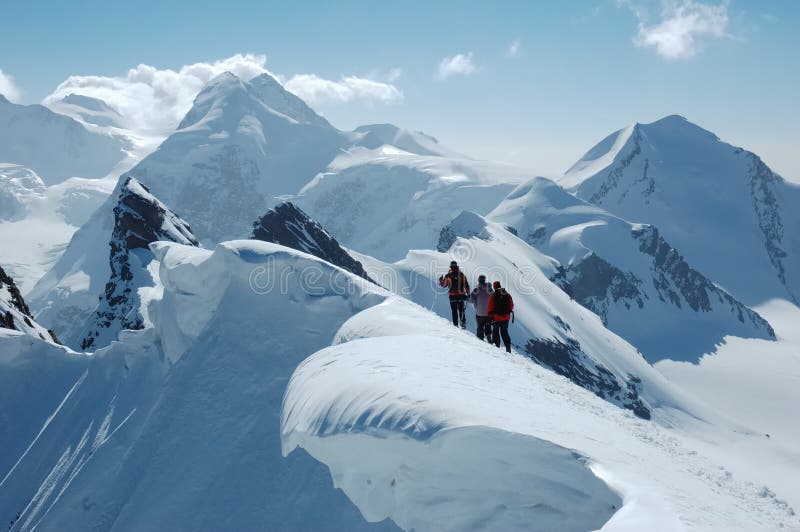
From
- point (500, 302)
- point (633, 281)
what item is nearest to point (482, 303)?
point (500, 302)

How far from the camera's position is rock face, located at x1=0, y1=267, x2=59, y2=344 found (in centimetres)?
2367

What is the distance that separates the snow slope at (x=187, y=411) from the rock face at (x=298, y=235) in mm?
39417

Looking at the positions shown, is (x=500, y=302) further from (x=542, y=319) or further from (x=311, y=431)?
(x=542, y=319)

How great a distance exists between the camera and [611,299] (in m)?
150

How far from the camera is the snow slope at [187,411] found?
37.4 ft

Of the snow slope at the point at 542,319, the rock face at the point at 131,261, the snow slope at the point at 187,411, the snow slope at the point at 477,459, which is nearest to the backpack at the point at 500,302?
the snow slope at the point at 187,411

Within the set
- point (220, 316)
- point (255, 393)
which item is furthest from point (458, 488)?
point (220, 316)

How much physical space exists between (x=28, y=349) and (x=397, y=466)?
17.8 m

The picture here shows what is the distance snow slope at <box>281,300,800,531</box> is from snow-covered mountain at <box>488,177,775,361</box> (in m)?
136

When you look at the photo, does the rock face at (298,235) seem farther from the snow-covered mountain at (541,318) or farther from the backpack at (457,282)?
the backpack at (457,282)

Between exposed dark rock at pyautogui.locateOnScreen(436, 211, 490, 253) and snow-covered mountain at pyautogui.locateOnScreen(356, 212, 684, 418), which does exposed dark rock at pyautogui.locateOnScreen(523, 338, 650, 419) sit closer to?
snow-covered mountain at pyautogui.locateOnScreen(356, 212, 684, 418)

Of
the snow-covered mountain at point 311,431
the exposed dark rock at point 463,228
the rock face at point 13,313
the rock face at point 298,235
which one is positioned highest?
the exposed dark rock at point 463,228

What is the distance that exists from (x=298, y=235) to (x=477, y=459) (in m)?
57.2

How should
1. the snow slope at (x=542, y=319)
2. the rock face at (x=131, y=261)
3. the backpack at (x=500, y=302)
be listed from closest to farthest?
the backpack at (x=500, y=302), the rock face at (x=131, y=261), the snow slope at (x=542, y=319)
